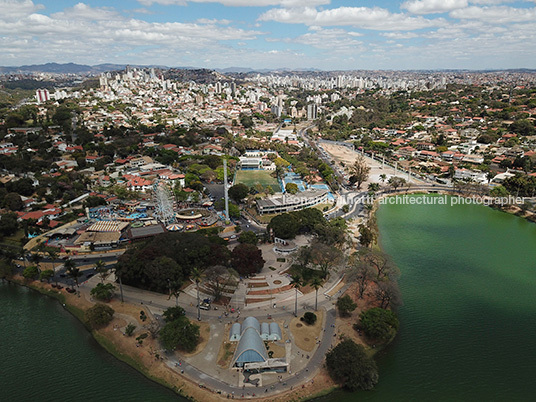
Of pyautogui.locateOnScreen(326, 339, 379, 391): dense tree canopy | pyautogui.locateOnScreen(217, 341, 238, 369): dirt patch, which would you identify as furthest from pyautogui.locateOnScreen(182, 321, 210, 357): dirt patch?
pyautogui.locateOnScreen(326, 339, 379, 391): dense tree canopy

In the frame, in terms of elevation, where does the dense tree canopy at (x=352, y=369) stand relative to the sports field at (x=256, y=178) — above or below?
below

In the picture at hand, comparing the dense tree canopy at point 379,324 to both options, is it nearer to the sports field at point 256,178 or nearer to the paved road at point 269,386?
the paved road at point 269,386

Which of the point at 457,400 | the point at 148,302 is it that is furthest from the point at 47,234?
the point at 457,400

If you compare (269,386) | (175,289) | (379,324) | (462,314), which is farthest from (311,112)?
(269,386)

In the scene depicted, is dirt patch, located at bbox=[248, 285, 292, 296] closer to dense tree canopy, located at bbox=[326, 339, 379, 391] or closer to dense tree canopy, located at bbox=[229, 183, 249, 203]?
dense tree canopy, located at bbox=[326, 339, 379, 391]

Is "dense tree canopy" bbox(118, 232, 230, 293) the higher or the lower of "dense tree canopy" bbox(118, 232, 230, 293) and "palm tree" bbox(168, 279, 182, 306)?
the higher

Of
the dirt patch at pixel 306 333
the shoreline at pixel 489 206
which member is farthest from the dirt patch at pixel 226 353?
the shoreline at pixel 489 206
